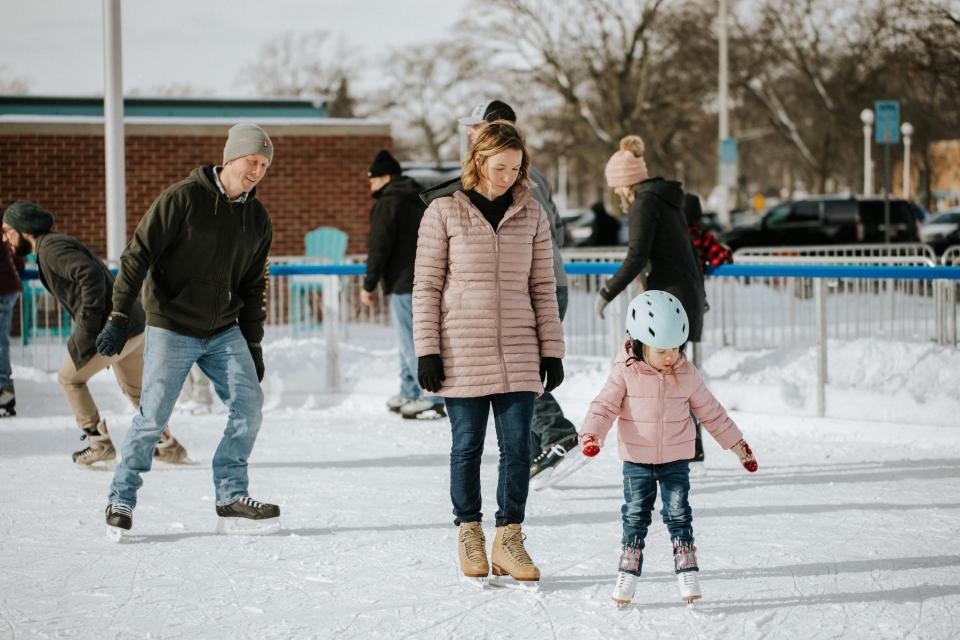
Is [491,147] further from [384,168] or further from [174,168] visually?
[174,168]

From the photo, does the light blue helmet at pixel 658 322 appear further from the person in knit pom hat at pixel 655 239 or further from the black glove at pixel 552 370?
the person in knit pom hat at pixel 655 239

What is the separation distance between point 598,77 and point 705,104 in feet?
16.8

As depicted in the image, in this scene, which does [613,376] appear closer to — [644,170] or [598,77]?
[644,170]

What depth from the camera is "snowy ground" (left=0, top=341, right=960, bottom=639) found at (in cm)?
436

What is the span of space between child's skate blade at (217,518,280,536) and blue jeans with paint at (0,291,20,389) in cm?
444

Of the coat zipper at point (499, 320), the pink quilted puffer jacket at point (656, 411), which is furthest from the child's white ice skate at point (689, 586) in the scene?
the coat zipper at point (499, 320)

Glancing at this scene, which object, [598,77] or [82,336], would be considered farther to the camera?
[598,77]

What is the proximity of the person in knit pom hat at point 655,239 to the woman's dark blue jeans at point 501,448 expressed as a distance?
1953 mm

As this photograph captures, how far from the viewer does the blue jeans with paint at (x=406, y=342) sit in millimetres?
9203

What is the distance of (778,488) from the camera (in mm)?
6730

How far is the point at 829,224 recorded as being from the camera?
23969mm

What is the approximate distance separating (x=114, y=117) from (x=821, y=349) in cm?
585

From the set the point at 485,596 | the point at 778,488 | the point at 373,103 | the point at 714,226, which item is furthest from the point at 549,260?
the point at 373,103

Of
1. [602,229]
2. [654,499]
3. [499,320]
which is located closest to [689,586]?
[654,499]
